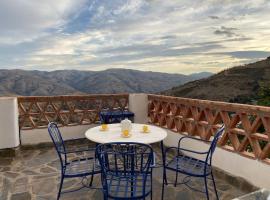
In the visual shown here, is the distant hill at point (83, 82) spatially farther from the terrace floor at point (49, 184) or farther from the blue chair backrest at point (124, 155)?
the blue chair backrest at point (124, 155)

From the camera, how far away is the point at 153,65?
43.9ft

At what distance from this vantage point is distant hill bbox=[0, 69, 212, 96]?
175ft

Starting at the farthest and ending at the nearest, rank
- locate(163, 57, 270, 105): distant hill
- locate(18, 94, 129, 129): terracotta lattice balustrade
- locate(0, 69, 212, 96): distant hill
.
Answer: locate(0, 69, 212, 96): distant hill < locate(163, 57, 270, 105): distant hill < locate(18, 94, 129, 129): terracotta lattice balustrade

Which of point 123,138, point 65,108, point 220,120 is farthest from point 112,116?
point 123,138

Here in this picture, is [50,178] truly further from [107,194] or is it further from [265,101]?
[265,101]

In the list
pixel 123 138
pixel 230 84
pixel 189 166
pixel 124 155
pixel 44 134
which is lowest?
pixel 44 134

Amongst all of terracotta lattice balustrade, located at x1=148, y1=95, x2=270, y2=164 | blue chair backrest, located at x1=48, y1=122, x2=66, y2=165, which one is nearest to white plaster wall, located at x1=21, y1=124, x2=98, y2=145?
terracotta lattice balustrade, located at x1=148, y1=95, x2=270, y2=164

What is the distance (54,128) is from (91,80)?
212ft

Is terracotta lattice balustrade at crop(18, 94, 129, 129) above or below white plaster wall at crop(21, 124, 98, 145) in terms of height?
above

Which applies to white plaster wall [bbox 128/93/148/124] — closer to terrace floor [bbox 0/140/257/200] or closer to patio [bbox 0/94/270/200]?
patio [bbox 0/94/270/200]

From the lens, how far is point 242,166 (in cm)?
328

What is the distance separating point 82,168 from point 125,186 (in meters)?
0.68

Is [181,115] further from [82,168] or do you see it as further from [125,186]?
[125,186]

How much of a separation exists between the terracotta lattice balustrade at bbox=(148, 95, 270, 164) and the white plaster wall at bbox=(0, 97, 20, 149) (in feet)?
8.45
